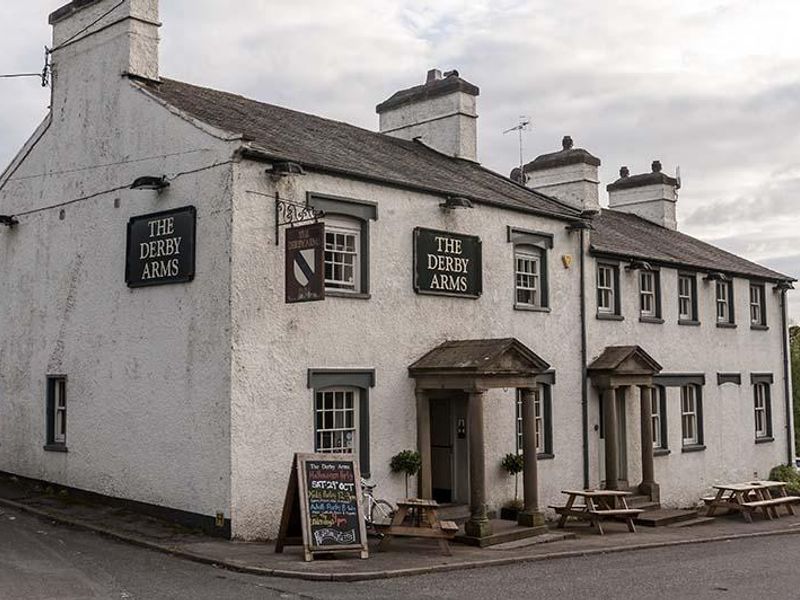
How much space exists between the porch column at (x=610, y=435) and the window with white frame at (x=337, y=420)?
6812mm

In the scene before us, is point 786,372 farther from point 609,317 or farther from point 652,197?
point 609,317

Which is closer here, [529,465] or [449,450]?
[529,465]

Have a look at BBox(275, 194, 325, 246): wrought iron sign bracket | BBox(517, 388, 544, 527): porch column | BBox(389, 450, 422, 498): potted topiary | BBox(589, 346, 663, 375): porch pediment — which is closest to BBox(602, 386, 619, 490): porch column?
BBox(589, 346, 663, 375): porch pediment

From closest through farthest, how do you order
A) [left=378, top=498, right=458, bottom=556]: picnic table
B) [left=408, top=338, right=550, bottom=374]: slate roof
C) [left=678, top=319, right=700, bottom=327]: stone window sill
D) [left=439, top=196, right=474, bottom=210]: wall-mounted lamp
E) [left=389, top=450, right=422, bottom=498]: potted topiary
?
[left=378, top=498, right=458, bottom=556]: picnic table
[left=408, top=338, right=550, bottom=374]: slate roof
[left=389, top=450, right=422, bottom=498]: potted topiary
[left=439, top=196, right=474, bottom=210]: wall-mounted lamp
[left=678, top=319, right=700, bottom=327]: stone window sill

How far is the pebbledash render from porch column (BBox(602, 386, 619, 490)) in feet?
0.14

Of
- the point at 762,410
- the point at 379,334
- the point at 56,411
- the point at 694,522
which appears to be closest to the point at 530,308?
the point at 379,334

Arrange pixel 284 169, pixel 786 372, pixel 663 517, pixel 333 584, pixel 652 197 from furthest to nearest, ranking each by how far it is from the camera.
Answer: pixel 652 197 → pixel 786 372 → pixel 663 517 → pixel 284 169 → pixel 333 584

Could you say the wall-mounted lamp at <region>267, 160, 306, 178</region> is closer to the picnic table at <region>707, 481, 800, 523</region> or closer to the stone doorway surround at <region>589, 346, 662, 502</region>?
the stone doorway surround at <region>589, 346, 662, 502</region>

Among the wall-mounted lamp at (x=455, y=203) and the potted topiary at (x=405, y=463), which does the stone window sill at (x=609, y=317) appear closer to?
the wall-mounted lamp at (x=455, y=203)

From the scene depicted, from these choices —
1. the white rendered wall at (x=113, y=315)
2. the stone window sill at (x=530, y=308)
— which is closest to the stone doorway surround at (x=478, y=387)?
the stone window sill at (x=530, y=308)

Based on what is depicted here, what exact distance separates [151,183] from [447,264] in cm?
554

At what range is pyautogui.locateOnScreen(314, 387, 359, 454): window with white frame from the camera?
15.1 metres

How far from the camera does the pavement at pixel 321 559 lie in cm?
1195

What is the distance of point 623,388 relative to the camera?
21.4m
